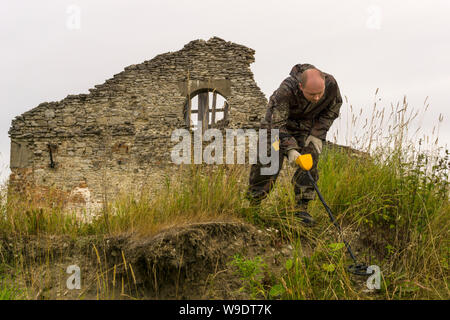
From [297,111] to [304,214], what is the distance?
99 centimetres

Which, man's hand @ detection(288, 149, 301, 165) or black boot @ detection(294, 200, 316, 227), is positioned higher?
man's hand @ detection(288, 149, 301, 165)

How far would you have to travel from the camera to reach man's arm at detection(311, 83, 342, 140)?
3873 millimetres

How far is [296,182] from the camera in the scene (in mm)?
3852

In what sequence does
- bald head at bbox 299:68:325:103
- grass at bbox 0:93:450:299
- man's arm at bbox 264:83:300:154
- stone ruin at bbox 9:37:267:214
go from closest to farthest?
grass at bbox 0:93:450:299 < bald head at bbox 299:68:325:103 < man's arm at bbox 264:83:300:154 < stone ruin at bbox 9:37:267:214

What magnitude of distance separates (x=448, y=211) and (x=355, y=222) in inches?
32.8

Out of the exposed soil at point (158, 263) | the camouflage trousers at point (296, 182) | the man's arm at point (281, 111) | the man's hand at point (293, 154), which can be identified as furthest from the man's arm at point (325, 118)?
the exposed soil at point (158, 263)

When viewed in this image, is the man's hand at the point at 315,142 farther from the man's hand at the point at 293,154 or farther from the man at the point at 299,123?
the man's hand at the point at 293,154

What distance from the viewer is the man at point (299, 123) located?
3756 mm

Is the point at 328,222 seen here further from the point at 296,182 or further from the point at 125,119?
the point at 125,119

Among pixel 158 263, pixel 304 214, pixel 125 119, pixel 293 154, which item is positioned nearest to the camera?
pixel 158 263

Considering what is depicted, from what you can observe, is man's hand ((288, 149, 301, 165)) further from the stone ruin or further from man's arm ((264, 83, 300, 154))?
the stone ruin

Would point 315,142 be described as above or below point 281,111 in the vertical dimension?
below

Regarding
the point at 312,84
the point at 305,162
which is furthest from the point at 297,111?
the point at 305,162

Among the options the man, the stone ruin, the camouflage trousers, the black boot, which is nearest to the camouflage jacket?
the man
